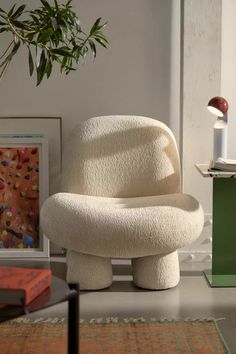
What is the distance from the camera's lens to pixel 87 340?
3.12 m

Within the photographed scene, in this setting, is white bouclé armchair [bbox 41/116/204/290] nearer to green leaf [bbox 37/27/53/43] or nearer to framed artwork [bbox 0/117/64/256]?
framed artwork [bbox 0/117/64/256]

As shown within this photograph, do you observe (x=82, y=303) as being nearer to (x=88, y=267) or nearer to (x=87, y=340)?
(x=88, y=267)

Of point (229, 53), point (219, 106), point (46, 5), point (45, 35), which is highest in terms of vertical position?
point (46, 5)

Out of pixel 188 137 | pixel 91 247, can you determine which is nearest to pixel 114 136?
pixel 188 137

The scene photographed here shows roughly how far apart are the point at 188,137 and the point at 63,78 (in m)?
0.89

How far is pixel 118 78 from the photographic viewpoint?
4.77 metres

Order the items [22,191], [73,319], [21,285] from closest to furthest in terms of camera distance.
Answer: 1. [21,285]
2. [73,319]
3. [22,191]

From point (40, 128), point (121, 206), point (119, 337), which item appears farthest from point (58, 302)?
point (40, 128)

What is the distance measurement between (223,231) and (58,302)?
2048 millimetres

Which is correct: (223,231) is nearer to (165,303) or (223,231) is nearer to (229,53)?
(165,303)

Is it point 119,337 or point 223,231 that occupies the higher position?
point 223,231

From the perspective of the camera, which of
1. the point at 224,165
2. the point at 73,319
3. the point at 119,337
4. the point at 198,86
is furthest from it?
the point at 198,86

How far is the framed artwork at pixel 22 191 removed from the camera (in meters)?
4.68

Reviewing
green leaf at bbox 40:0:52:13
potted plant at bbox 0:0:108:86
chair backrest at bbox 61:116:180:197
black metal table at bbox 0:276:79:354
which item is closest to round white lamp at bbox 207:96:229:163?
chair backrest at bbox 61:116:180:197
